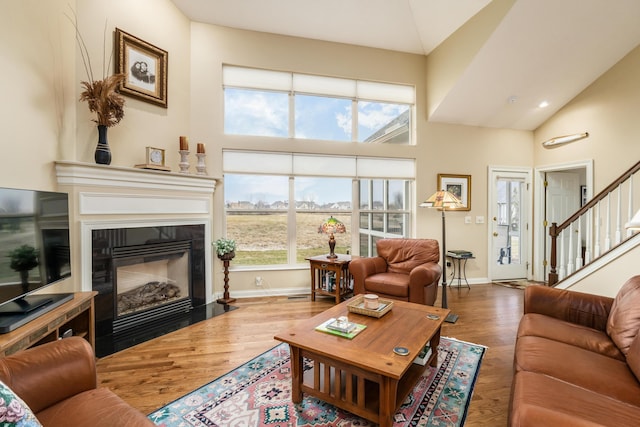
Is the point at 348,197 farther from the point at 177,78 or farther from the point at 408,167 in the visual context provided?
the point at 177,78

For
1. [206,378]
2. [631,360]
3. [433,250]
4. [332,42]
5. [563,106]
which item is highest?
[332,42]

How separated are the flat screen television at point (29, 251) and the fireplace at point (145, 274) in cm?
64

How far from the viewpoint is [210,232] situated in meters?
4.04

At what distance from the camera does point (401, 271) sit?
3959 millimetres

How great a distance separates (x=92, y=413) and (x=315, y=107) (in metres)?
4.28

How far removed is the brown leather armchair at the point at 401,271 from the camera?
3.33 m

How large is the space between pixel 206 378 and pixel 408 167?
405 cm

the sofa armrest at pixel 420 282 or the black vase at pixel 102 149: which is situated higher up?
the black vase at pixel 102 149

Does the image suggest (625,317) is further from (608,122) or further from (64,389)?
(608,122)

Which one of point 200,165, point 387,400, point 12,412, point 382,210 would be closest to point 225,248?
point 200,165

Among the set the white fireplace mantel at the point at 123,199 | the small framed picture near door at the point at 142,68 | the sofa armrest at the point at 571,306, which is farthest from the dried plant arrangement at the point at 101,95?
the sofa armrest at the point at 571,306

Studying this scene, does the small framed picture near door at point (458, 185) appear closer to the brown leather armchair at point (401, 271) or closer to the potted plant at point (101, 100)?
the brown leather armchair at point (401, 271)

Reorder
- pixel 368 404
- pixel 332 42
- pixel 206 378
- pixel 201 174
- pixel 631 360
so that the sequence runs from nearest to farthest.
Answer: pixel 631 360, pixel 368 404, pixel 206 378, pixel 201 174, pixel 332 42

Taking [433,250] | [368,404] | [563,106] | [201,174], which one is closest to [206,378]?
[368,404]
